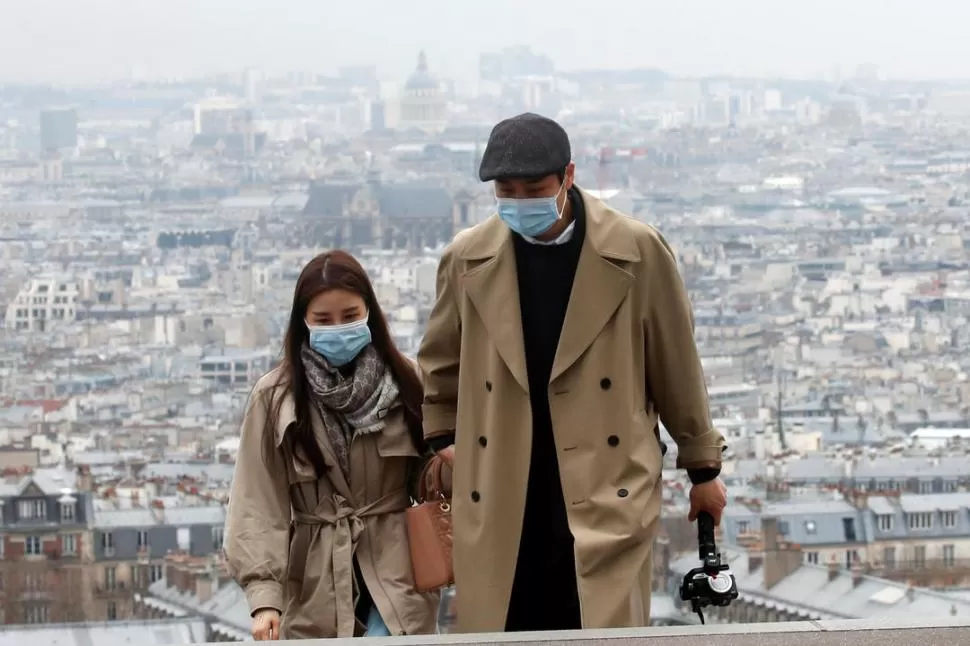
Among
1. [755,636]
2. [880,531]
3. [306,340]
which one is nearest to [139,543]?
[880,531]

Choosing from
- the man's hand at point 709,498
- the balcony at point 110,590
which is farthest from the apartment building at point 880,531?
the man's hand at point 709,498

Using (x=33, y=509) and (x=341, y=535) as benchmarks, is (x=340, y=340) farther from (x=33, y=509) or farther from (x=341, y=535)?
(x=33, y=509)

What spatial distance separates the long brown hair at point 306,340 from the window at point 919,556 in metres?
24.2

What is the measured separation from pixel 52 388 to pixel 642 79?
126 ft

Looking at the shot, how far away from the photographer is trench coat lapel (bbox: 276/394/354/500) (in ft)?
7.18

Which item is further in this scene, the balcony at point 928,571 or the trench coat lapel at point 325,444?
the balcony at point 928,571

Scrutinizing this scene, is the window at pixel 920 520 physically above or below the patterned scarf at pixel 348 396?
below

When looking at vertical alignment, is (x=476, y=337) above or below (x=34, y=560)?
above

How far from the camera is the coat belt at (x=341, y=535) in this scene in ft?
7.14

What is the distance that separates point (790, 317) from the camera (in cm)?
4869

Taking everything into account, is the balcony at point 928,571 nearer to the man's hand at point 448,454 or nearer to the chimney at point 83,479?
the chimney at point 83,479

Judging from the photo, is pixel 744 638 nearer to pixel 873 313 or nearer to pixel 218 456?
pixel 218 456

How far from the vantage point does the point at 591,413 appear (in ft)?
6.82

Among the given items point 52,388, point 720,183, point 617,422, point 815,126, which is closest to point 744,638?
point 617,422
